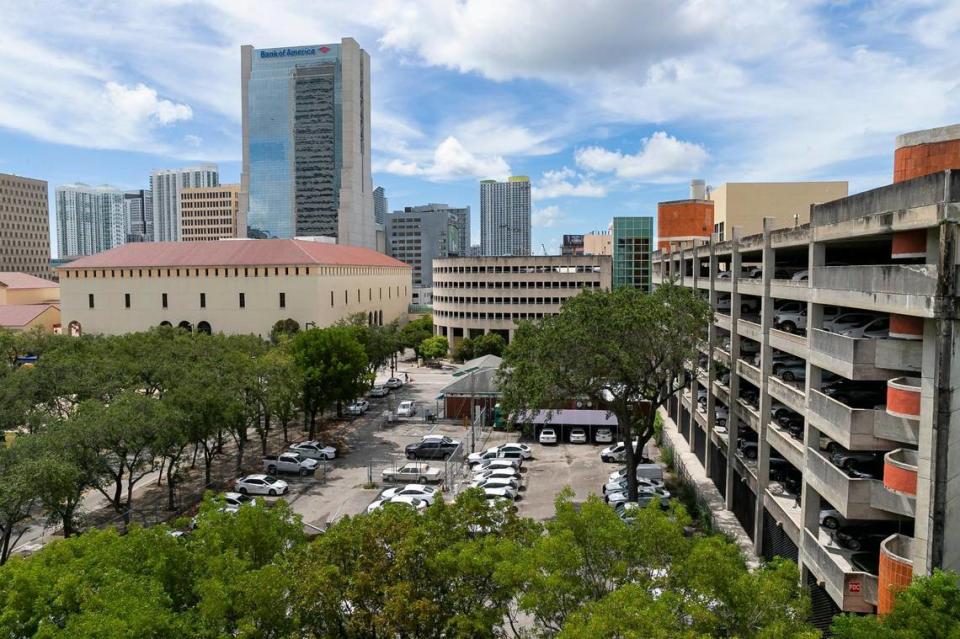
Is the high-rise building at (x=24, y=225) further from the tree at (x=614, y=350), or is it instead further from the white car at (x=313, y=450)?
the tree at (x=614, y=350)

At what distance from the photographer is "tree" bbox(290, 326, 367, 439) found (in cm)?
4962

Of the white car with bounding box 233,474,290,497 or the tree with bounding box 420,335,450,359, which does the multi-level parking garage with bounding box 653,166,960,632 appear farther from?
the tree with bounding box 420,335,450,359

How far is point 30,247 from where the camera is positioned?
186 metres

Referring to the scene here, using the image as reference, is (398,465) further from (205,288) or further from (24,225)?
(24,225)

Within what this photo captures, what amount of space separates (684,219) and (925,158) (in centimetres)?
3657

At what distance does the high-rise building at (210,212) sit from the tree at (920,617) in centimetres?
19360

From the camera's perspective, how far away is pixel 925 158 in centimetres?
1934

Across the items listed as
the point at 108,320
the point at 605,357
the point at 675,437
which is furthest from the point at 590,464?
the point at 108,320

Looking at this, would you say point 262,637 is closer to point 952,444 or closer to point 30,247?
point 952,444

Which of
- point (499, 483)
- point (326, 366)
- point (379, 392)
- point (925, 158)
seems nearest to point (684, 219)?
point (499, 483)

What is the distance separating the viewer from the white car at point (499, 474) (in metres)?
39.3

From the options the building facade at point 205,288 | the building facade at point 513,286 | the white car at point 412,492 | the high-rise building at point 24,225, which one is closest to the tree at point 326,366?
the white car at point 412,492

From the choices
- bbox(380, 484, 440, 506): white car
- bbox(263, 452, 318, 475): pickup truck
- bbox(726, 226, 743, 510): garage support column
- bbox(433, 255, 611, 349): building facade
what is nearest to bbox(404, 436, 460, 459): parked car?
bbox(263, 452, 318, 475): pickup truck

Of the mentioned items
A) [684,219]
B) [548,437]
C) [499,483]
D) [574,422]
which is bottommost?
[548,437]
